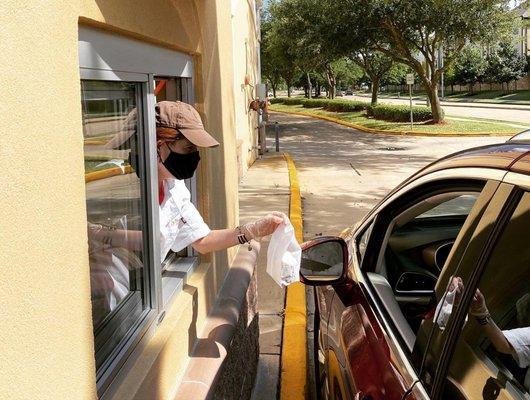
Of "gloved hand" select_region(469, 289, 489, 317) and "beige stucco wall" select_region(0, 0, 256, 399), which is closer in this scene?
"beige stucco wall" select_region(0, 0, 256, 399)

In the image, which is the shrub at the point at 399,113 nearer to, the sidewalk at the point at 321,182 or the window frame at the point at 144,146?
the sidewalk at the point at 321,182

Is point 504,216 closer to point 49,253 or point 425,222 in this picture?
point 49,253

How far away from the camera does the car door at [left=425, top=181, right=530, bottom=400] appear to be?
5.44 feet

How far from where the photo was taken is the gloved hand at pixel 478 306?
5.82ft

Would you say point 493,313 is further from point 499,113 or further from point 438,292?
point 499,113

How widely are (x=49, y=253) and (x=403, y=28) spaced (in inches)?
1002

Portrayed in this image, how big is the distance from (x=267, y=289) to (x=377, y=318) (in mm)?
3989

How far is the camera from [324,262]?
119 inches

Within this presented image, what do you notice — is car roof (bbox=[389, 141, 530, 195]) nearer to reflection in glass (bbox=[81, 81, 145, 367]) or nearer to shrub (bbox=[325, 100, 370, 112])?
reflection in glass (bbox=[81, 81, 145, 367])

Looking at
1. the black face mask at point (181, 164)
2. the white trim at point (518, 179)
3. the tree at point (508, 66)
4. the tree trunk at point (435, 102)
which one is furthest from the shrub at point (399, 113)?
the tree at point (508, 66)

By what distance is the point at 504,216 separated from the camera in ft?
5.67

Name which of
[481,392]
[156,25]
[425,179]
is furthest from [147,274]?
[481,392]

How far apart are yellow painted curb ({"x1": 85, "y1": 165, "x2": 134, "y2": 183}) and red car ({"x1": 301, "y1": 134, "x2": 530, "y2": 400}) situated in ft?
3.04

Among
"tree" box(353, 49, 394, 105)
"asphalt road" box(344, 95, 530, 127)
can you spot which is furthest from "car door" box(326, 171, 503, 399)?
"tree" box(353, 49, 394, 105)
